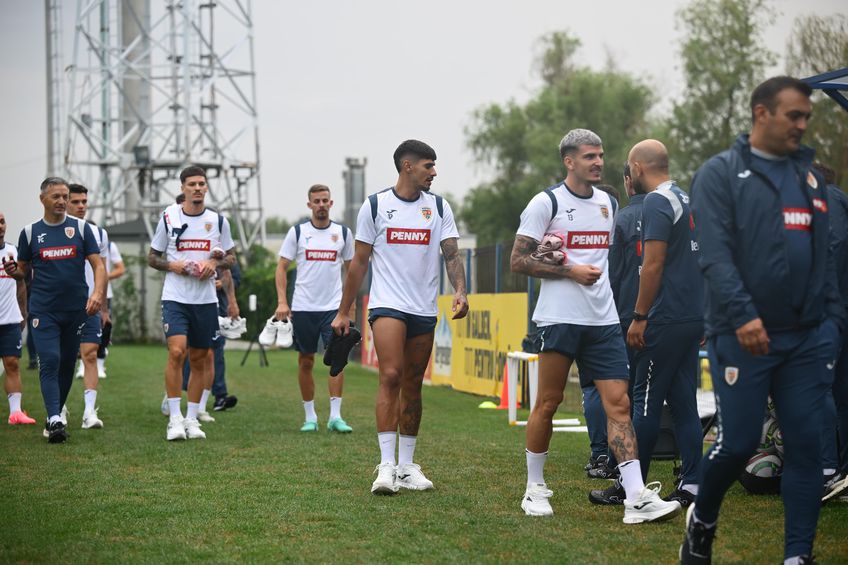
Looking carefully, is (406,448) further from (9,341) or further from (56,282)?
(9,341)

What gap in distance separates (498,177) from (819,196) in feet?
182

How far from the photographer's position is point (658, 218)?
668 centimetres

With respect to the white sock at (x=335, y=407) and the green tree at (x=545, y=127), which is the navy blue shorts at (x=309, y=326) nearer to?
the white sock at (x=335, y=407)

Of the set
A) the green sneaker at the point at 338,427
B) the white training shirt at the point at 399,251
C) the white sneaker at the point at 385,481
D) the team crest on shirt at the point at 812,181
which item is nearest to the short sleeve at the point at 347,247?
the green sneaker at the point at 338,427

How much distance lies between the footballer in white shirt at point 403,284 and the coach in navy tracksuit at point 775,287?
286cm

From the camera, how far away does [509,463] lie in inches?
354

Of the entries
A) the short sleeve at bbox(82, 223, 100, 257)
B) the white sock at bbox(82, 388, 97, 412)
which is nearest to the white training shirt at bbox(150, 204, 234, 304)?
the short sleeve at bbox(82, 223, 100, 257)

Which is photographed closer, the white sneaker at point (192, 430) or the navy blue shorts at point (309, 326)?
the white sneaker at point (192, 430)

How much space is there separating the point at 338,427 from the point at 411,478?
367 cm

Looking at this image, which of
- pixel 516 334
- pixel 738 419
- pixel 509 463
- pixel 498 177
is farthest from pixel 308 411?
pixel 498 177

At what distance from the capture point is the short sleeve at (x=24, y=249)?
10.5 m

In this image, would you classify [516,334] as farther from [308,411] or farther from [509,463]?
[509,463]

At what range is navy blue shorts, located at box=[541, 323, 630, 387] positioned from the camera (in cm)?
664

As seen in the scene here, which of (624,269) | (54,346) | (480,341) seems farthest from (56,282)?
(480,341)
